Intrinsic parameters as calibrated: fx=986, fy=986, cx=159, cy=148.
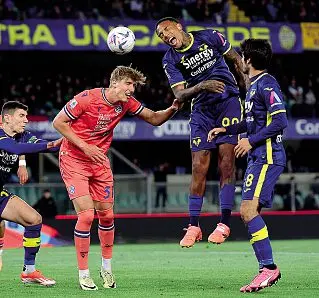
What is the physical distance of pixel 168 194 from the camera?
23812 millimetres

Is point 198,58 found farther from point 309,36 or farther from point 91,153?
point 309,36

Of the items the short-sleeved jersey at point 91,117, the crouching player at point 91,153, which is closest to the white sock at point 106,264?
the crouching player at point 91,153

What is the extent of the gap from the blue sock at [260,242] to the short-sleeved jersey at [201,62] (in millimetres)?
2321

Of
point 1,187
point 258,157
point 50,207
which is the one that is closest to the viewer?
point 258,157

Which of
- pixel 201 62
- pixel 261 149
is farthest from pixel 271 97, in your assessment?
pixel 201 62

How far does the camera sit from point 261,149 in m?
10.4

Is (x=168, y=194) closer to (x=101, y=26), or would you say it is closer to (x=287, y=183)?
(x=287, y=183)

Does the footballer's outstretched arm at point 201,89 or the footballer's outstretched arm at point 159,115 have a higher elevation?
the footballer's outstretched arm at point 201,89

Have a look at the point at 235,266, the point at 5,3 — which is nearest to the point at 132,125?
the point at 5,3

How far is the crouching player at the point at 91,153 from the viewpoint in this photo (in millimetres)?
10898

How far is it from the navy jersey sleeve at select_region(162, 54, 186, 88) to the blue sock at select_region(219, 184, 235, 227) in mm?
1427

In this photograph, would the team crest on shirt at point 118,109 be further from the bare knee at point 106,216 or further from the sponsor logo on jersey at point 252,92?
the sponsor logo on jersey at point 252,92

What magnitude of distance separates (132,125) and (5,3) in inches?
215

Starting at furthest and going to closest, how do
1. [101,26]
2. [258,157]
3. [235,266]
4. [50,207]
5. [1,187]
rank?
1. [101,26]
2. [50,207]
3. [235,266]
4. [1,187]
5. [258,157]
